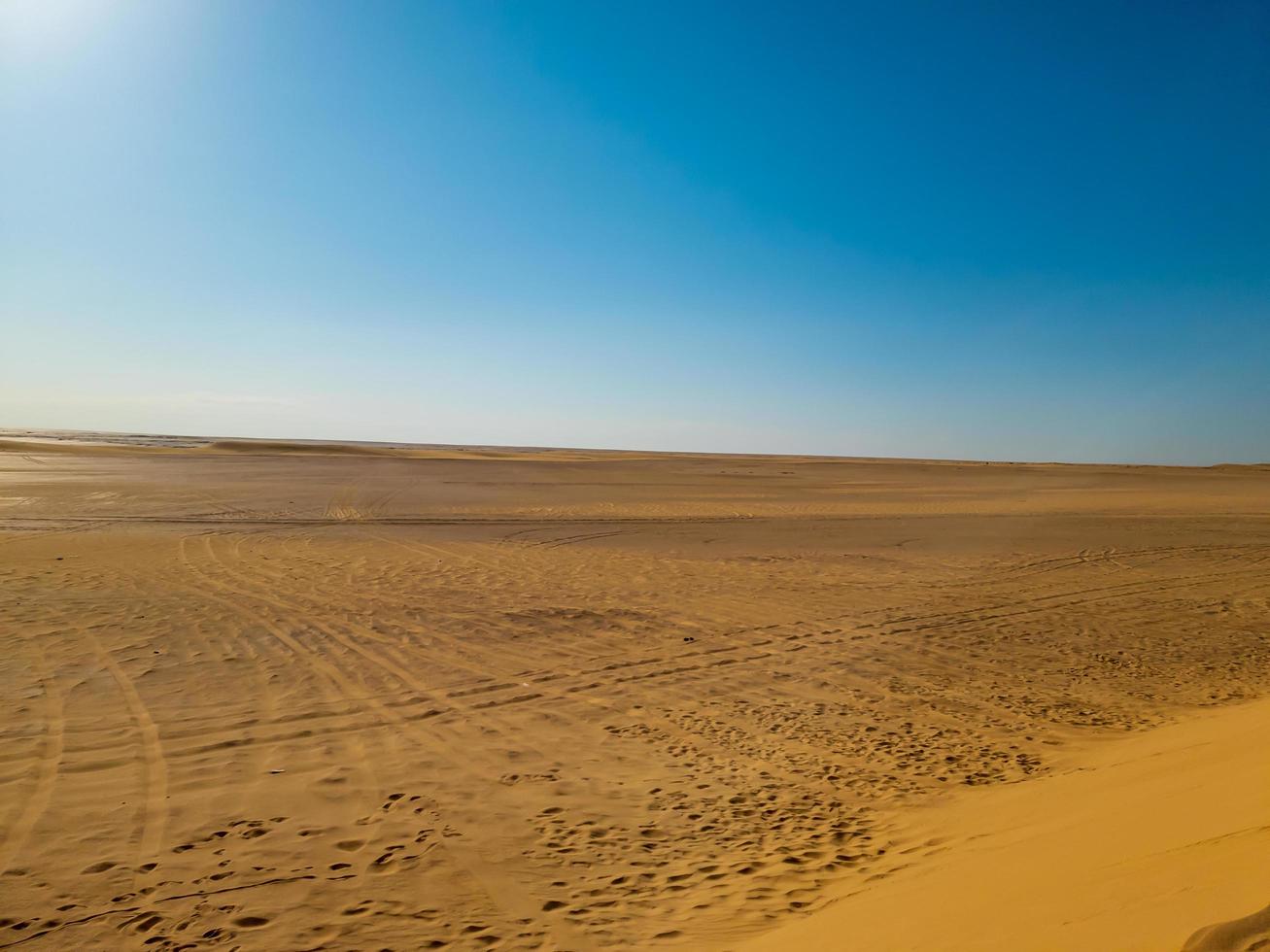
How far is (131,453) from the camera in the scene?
55.0 m

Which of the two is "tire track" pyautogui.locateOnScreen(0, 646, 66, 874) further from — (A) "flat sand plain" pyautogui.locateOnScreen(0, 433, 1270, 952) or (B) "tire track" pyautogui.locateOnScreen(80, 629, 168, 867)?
(B) "tire track" pyautogui.locateOnScreen(80, 629, 168, 867)

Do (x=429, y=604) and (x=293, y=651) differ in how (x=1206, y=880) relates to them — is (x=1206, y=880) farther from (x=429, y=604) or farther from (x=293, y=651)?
(x=429, y=604)

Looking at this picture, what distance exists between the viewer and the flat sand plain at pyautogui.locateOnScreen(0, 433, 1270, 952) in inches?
155

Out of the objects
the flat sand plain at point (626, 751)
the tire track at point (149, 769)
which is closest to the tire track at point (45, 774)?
the flat sand plain at point (626, 751)

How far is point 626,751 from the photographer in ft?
21.4

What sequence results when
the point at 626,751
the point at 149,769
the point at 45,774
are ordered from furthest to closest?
the point at 626,751 → the point at 149,769 → the point at 45,774

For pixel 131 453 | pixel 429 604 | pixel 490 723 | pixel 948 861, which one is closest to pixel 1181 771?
pixel 948 861

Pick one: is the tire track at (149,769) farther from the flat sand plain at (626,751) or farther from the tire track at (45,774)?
the tire track at (45,774)

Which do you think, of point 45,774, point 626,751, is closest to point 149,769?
point 45,774

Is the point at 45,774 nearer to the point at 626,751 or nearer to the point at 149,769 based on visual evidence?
the point at 149,769

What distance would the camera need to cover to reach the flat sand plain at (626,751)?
3.94 metres

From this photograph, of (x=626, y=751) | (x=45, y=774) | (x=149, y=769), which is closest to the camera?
(x=45, y=774)

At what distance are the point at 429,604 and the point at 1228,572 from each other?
16.6m

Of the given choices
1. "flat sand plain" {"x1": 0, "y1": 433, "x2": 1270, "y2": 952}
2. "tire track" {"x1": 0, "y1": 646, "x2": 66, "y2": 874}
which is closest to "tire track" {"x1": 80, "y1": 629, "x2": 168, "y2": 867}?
"flat sand plain" {"x1": 0, "y1": 433, "x2": 1270, "y2": 952}
